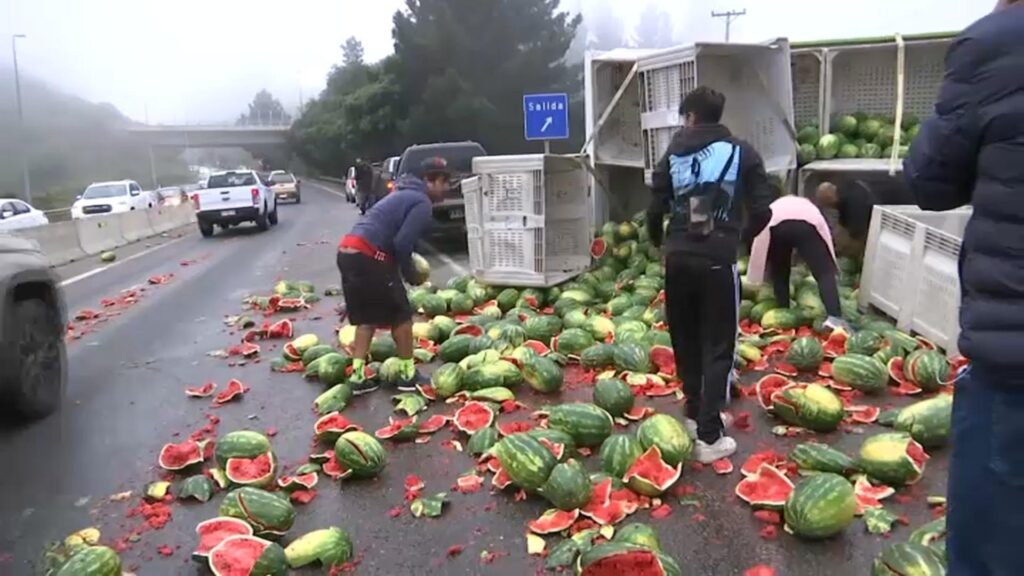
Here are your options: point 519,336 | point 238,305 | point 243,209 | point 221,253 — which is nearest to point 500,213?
point 519,336

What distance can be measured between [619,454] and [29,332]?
4763 millimetres

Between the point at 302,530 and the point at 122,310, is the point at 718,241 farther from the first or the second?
the point at 122,310

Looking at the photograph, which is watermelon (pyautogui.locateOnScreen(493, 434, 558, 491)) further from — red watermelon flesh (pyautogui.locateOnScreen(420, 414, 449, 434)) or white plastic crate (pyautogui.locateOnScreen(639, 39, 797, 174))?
white plastic crate (pyautogui.locateOnScreen(639, 39, 797, 174))

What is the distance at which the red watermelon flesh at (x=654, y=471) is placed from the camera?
4270 millimetres

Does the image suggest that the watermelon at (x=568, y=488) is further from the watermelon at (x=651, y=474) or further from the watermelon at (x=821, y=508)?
the watermelon at (x=821, y=508)

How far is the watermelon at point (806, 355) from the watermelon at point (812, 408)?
104cm

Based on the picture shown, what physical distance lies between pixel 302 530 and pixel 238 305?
314 inches

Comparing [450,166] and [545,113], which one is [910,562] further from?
[450,166]

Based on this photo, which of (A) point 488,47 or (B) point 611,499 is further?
(A) point 488,47

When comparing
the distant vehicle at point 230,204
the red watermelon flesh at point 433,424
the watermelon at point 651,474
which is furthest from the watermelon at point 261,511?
the distant vehicle at point 230,204

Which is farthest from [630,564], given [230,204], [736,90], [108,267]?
[230,204]

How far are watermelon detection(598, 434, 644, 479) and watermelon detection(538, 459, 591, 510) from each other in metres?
0.31

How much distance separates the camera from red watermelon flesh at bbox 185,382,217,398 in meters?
6.98

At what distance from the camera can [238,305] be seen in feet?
38.2
